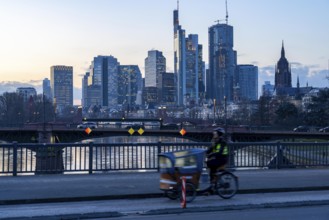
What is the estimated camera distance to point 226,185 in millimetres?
13133

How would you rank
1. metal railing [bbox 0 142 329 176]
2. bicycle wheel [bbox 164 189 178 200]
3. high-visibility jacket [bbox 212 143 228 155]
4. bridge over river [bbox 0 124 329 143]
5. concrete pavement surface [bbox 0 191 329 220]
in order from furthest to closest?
bridge over river [bbox 0 124 329 143] → metal railing [bbox 0 142 329 176] → high-visibility jacket [bbox 212 143 228 155] → bicycle wheel [bbox 164 189 178 200] → concrete pavement surface [bbox 0 191 329 220]

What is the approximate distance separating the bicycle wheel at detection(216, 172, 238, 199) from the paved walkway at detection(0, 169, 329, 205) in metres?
1.13

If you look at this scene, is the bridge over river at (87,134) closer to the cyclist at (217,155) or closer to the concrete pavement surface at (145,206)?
the concrete pavement surface at (145,206)

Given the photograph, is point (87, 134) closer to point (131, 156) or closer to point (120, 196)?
point (131, 156)

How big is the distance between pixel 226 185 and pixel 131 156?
656cm

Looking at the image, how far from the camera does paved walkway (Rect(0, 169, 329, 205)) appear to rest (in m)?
13.1

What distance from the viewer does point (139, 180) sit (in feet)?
53.2

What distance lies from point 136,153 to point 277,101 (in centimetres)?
10215

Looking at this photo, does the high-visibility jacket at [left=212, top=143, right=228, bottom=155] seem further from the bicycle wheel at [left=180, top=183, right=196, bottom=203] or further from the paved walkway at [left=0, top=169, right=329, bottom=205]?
the paved walkway at [left=0, top=169, right=329, bottom=205]

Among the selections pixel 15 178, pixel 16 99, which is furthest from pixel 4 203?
pixel 16 99

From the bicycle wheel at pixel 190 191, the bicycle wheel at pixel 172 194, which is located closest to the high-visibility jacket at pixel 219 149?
the bicycle wheel at pixel 190 191

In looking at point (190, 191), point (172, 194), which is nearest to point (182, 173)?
point (190, 191)

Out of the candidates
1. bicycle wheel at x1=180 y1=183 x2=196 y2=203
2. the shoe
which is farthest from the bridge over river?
bicycle wheel at x1=180 y1=183 x2=196 y2=203

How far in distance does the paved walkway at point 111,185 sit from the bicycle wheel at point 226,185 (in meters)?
1.13
